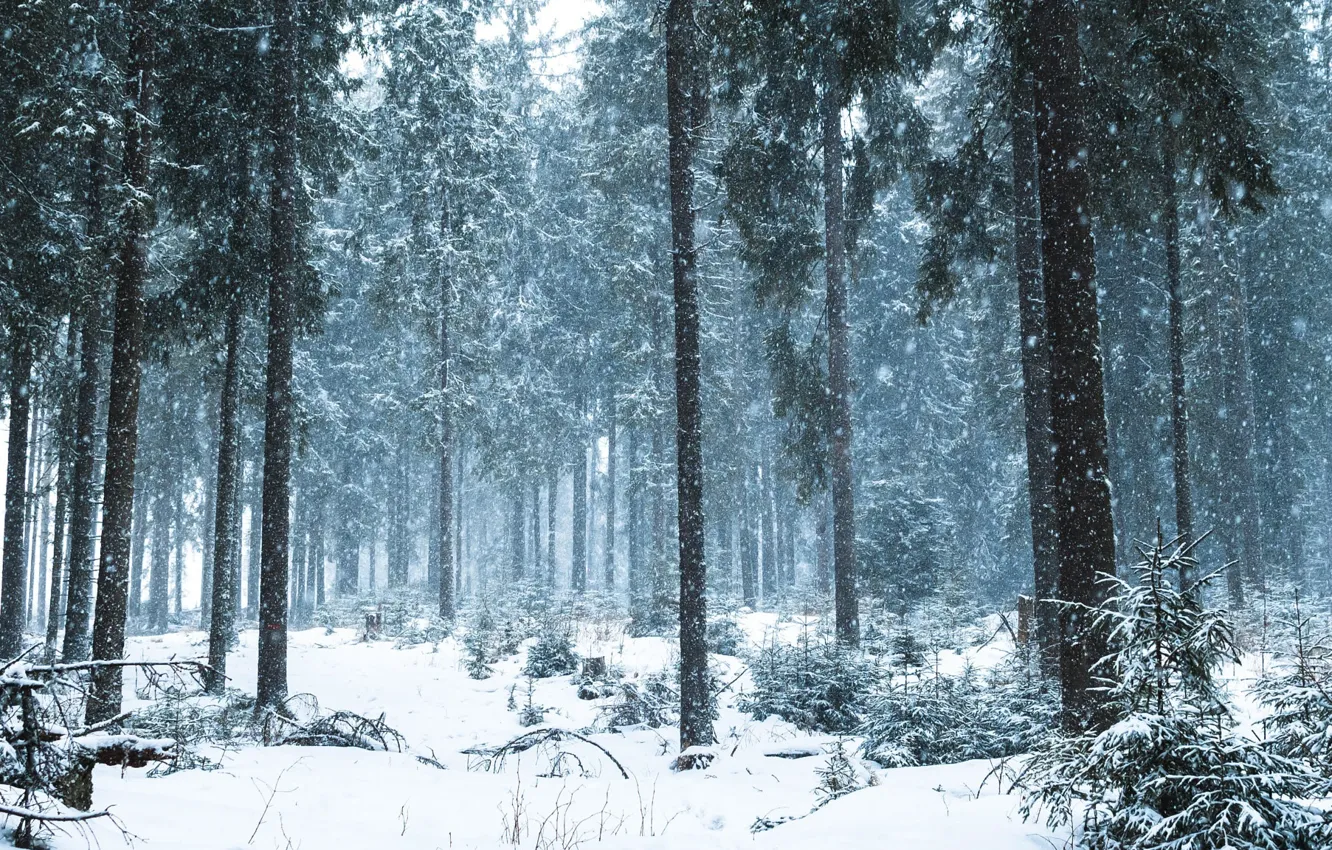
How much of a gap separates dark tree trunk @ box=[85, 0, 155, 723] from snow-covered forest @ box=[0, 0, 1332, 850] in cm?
5

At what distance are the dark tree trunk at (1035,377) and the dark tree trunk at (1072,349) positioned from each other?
165 inches

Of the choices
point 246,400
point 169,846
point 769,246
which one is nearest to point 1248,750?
point 169,846

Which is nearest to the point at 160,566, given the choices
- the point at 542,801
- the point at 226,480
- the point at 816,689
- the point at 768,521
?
the point at 226,480

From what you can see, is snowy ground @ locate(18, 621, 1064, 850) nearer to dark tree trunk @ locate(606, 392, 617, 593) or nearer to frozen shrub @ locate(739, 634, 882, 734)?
frozen shrub @ locate(739, 634, 882, 734)

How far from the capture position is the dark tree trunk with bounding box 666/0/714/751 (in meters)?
9.27

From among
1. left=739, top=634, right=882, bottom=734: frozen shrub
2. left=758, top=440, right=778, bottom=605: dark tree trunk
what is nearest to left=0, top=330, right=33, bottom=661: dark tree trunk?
left=739, top=634, right=882, bottom=734: frozen shrub

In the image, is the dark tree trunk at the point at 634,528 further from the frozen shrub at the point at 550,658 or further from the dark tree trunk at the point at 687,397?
the dark tree trunk at the point at 687,397

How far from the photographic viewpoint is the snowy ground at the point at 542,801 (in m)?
4.70

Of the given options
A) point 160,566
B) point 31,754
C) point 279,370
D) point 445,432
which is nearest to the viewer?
point 31,754

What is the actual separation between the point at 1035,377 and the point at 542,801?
26.3ft

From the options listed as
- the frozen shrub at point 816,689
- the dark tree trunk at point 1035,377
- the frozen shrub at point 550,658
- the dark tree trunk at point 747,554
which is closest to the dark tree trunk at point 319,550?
the dark tree trunk at point 747,554

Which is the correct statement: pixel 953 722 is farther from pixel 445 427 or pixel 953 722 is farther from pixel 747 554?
pixel 747 554

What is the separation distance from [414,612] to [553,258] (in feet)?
45.4

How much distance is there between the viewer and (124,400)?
9.52m
